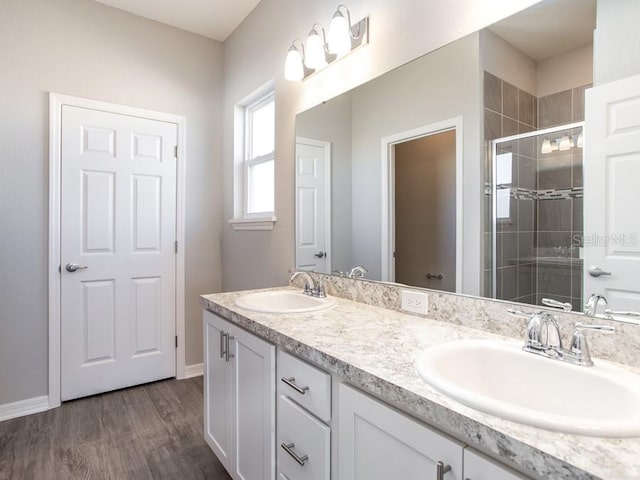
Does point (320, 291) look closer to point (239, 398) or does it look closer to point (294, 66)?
point (239, 398)

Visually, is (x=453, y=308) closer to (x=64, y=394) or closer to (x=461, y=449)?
(x=461, y=449)

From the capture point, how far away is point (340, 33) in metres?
1.74

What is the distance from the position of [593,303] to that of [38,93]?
310 centimetres

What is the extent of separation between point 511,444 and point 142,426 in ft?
7.42

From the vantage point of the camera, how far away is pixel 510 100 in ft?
4.03

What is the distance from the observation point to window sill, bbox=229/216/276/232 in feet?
8.13

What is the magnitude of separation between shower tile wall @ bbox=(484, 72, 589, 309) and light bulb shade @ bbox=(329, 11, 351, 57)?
737 millimetres

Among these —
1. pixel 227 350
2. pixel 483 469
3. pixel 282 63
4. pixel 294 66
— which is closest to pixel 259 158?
pixel 282 63

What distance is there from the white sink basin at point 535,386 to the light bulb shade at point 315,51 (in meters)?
1.55

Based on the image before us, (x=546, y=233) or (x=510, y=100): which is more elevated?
(x=510, y=100)

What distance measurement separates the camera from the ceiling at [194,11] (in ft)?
8.48

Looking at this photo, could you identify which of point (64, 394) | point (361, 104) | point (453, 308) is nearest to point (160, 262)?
point (64, 394)

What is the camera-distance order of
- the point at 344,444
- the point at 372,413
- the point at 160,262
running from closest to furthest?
the point at 372,413 < the point at 344,444 < the point at 160,262

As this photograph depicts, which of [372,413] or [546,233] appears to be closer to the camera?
[372,413]
